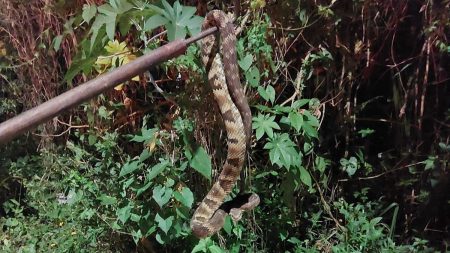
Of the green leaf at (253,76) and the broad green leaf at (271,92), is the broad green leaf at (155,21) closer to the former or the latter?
the green leaf at (253,76)

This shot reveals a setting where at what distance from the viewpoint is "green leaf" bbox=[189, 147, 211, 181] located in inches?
101

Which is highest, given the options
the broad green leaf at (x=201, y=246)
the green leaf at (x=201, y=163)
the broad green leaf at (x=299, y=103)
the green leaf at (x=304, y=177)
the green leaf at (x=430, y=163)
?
the broad green leaf at (x=299, y=103)

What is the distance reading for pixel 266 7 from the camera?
2.95m

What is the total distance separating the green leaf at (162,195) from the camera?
Result: 8.92 feet

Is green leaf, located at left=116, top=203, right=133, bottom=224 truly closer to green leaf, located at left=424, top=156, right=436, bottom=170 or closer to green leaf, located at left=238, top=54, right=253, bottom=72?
green leaf, located at left=238, top=54, right=253, bottom=72

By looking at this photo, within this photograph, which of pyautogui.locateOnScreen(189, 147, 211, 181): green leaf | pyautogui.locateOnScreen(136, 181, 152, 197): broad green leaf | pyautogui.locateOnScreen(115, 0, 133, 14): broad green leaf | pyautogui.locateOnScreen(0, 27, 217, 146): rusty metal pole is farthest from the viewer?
pyautogui.locateOnScreen(136, 181, 152, 197): broad green leaf

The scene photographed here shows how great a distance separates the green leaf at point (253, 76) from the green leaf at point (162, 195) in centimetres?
62

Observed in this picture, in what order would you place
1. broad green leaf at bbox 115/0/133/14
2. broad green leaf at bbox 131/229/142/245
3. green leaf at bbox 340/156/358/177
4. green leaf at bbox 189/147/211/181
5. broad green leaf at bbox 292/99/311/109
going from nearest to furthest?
broad green leaf at bbox 115/0/133/14 < green leaf at bbox 189/147/211/181 < broad green leaf at bbox 292/99/311/109 < broad green leaf at bbox 131/229/142/245 < green leaf at bbox 340/156/358/177


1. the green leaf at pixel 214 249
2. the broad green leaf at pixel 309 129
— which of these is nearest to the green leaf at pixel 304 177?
the broad green leaf at pixel 309 129


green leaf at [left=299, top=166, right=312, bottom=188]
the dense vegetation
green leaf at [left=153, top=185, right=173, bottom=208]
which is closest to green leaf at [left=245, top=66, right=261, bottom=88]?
the dense vegetation

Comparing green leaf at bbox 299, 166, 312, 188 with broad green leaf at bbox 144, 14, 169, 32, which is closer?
broad green leaf at bbox 144, 14, 169, 32

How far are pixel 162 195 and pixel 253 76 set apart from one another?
0.69 m

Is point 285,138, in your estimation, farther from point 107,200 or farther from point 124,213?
point 107,200

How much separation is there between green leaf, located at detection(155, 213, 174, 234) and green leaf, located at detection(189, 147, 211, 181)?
1.16ft
